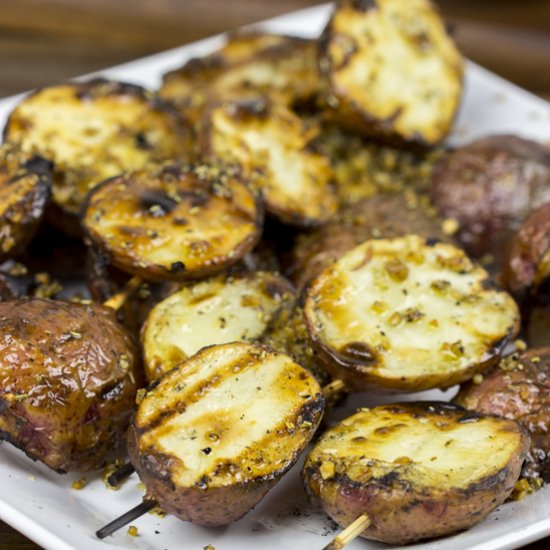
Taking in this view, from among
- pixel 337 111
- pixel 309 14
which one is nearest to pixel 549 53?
pixel 309 14

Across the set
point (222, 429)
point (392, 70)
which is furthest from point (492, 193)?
point (222, 429)

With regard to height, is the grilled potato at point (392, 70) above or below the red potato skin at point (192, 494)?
above

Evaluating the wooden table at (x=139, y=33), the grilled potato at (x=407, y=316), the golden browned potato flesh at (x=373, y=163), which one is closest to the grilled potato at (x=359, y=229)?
the golden browned potato flesh at (x=373, y=163)

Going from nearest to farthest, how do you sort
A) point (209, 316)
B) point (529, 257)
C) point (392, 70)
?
1. point (209, 316)
2. point (529, 257)
3. point (392, 70)

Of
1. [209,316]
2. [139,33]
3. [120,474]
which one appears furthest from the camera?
[139,33]

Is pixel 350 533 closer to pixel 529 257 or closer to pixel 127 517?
pixel 127 517

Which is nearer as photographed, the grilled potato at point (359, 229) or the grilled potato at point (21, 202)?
the grilled potato at point (21, 202)

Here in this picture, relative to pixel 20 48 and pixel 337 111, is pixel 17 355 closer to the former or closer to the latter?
pixel 337 111

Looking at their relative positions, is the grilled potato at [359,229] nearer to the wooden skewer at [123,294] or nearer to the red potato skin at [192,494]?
the wooden skewer at [123,294]
